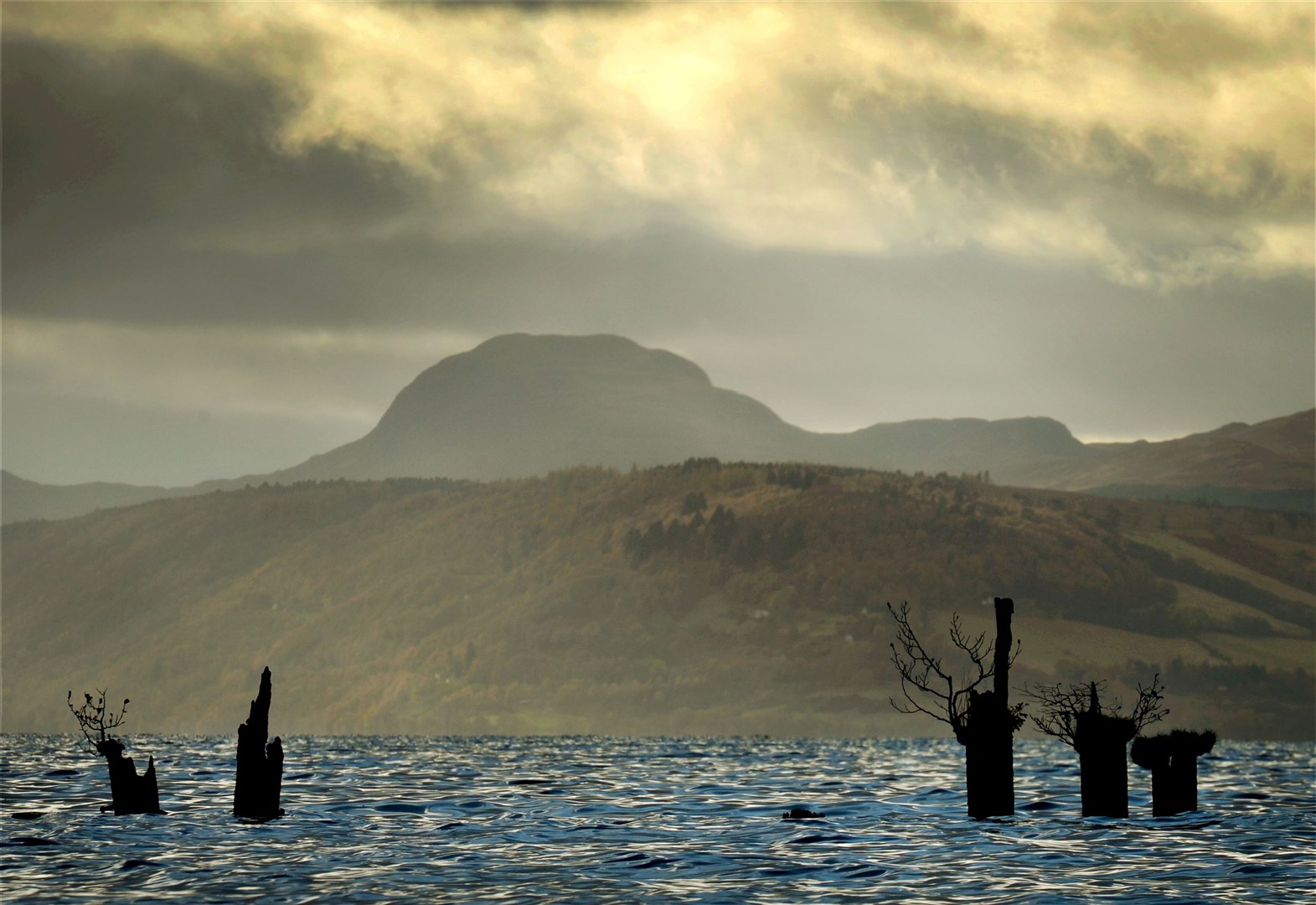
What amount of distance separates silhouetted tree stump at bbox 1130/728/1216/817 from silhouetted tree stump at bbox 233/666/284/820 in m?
27.9

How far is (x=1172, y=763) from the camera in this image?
49812 millimetres

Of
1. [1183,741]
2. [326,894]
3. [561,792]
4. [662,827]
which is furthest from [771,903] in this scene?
[561,792]

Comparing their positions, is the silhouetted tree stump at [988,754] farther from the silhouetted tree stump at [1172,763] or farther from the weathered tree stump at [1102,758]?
the silhouetted tree stump at [1172,763]

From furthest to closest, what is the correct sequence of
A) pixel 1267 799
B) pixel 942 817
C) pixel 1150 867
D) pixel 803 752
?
pixel 803 752, pixel 1267 799, pixel 942 817, pixel 1150 867

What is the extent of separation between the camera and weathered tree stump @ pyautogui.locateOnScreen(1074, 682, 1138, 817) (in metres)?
44.6

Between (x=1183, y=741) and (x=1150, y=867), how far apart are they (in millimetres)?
12063

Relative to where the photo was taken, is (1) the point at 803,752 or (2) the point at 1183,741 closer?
(2) the point at 1183,741

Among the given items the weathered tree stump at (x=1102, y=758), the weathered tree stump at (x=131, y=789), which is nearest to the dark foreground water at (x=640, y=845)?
the weathered tree stump at (x=1102, y=758)

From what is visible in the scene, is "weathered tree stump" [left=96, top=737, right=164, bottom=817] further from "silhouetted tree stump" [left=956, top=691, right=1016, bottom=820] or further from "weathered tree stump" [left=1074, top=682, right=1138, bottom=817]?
"weathered tree stump" [left=1074, top=682, right=1138, bottom=817]

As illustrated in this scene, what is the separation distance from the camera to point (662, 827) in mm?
49250

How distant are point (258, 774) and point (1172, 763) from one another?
99.1 feet

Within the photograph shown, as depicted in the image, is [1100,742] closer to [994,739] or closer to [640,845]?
[994,739]

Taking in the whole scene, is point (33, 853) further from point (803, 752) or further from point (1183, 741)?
point (803, 752)

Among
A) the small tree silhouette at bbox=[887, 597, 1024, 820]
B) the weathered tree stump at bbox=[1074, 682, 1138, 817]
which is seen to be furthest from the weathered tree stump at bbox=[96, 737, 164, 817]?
the weathered tree stump at bbox=[1074, 682, 1138, 817]
